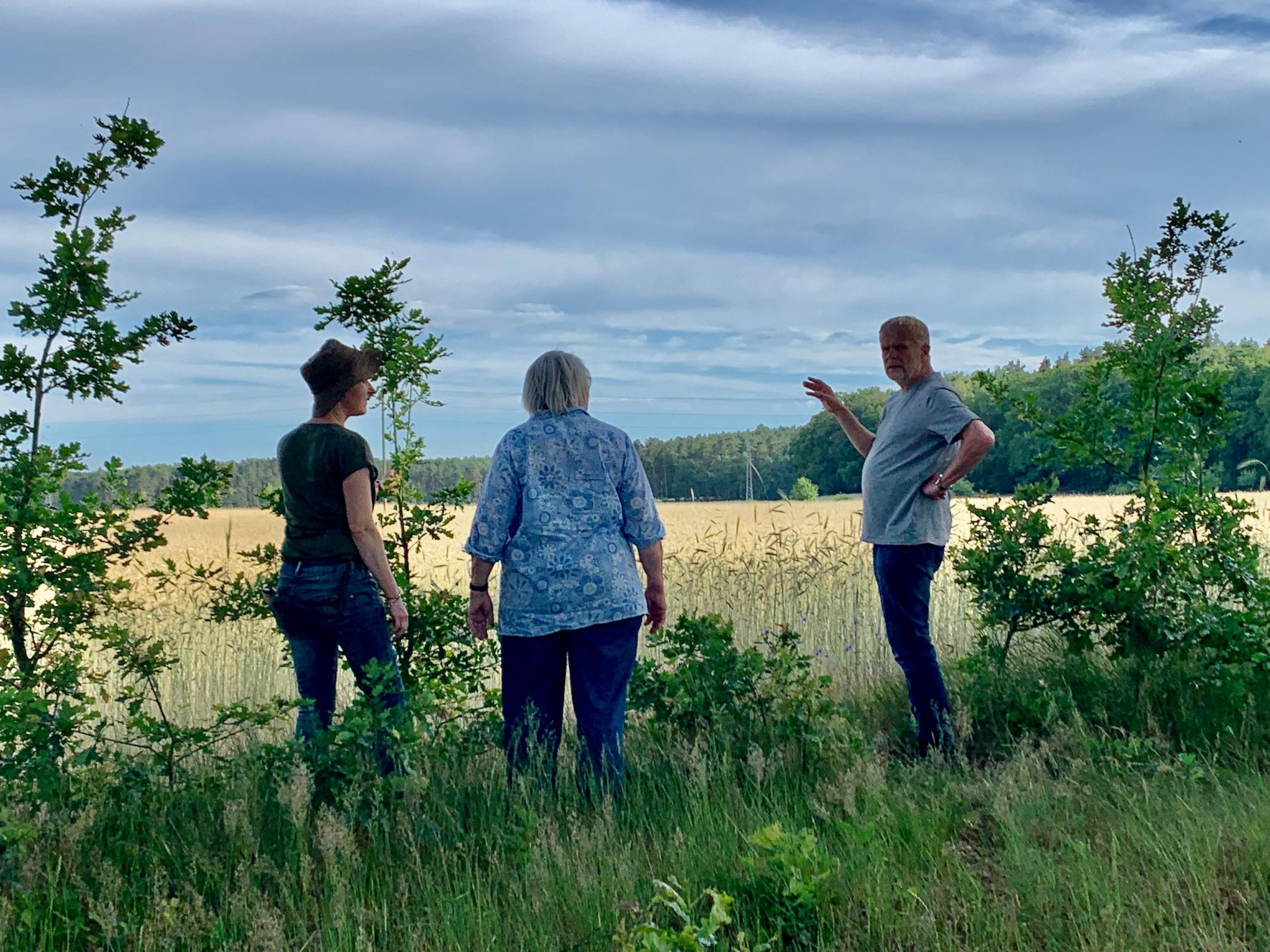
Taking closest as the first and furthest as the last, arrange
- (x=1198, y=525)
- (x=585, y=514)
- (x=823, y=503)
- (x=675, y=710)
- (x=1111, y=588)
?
(x=585, y=514) → (x=675, y=710) → (x=1111, y=588) → (x=1198, y=525) → (x=823, y=503)

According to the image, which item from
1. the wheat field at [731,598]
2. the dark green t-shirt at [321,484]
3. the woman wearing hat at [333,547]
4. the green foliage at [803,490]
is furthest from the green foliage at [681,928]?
the green foliage at [803,490]

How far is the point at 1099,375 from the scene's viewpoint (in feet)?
22.4

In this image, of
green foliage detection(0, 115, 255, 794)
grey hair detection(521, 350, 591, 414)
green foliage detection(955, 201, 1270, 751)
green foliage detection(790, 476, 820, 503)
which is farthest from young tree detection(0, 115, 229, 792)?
green foliage detection(790, 476, 820, 503)

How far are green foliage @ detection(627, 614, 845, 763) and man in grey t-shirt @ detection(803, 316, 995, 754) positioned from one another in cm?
52

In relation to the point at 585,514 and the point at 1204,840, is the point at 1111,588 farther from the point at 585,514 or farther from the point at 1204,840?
the point at 585,514

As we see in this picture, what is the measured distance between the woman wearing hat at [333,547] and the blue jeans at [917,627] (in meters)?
2.42

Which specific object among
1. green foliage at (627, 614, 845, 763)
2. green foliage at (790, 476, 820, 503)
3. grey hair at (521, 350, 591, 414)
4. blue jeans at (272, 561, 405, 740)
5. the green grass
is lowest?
the green grass

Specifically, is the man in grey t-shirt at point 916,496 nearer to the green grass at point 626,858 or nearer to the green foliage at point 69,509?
the green grass at point 626,858

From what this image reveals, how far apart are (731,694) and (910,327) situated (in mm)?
2102

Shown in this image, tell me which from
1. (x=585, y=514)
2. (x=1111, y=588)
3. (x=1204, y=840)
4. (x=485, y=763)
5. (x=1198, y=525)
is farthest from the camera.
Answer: (x=1198, y=525)

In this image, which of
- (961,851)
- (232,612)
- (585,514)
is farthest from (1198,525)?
(232,612)

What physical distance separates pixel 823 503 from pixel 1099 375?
9.17 m

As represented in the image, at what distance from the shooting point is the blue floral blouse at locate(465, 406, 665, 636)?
4.38 metres

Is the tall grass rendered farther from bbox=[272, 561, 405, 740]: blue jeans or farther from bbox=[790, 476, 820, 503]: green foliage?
bbox=[790, 476, 820, 503]: green foliage
